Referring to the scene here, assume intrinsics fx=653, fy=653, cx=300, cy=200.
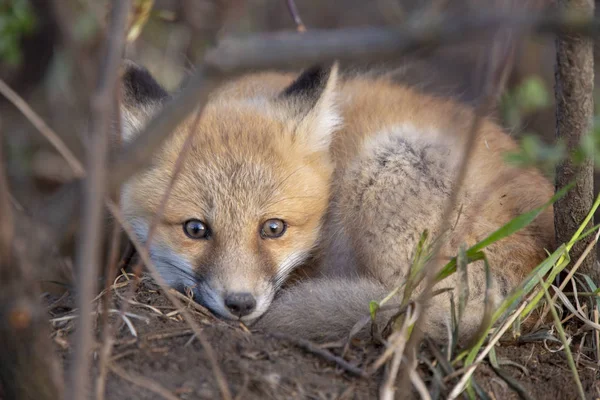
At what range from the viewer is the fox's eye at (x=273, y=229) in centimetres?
304

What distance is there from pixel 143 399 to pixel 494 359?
1230 millimetres

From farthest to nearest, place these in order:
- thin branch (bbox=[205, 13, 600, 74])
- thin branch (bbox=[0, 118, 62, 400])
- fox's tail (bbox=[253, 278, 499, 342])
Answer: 1. fox's tail (bbox=[253, 278, 499, 342])
2. thin branch (bbox=[0, 118, 62, 400])
3. thin branch (bbox=[205, 13, 600, 74])

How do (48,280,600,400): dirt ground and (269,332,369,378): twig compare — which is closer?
(48,280,600,400): dirt ground

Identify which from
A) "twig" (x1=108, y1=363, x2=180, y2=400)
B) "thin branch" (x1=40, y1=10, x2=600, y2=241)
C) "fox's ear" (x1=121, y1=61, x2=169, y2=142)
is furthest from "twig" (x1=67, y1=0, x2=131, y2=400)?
"fox's ear" (x1=121, y1=61, x2=169, y2=142)

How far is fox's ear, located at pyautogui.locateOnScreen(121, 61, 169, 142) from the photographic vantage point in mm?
3146

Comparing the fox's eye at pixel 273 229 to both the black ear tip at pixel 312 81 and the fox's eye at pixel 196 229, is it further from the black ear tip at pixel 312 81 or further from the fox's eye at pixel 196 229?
the black ear tip at pixel 312 81

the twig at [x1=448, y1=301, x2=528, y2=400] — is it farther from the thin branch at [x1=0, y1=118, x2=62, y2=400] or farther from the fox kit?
the thin branch at [x1=0, y1=118, x2=62, y2=400]

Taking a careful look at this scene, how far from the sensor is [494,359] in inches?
92.4

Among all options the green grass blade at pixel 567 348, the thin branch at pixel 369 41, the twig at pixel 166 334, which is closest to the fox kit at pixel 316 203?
the green grass blade at pixel 567 348

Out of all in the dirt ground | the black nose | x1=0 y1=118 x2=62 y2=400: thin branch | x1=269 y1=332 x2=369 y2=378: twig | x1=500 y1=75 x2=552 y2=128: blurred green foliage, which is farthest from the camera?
x1=500 y1=75 x2=552 y2=128: blurred green foliage

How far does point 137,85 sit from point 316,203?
1044 millimetres

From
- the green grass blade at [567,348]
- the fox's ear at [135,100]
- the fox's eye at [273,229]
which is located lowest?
the green grass blade at [567,348]

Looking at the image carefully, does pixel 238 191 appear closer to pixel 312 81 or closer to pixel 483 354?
pixel 312 81

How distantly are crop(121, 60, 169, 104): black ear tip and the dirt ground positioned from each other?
3.44ft
